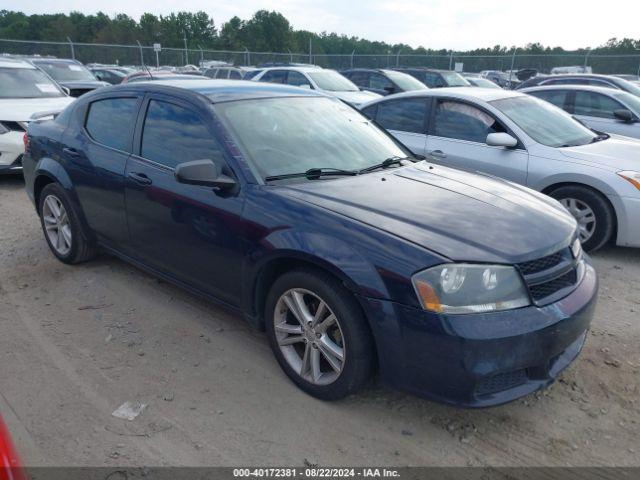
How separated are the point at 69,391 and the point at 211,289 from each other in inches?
39.8

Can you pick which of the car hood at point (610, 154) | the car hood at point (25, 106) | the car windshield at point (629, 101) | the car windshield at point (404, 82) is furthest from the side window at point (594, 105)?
the car hood at point (25, 106)

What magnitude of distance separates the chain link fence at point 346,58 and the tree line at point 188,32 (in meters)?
30.4

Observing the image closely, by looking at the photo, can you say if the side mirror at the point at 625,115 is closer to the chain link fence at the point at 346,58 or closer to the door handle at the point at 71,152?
the door handle at the point at 71,152

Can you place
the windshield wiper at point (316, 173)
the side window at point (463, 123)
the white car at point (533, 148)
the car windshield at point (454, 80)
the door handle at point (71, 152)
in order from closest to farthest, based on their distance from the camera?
the windshield wiper at point (316, 173) → the door handle at point (71, 152) → the white car at point (533, 148) → the side window at point (463, 123) → the car windshield at point (454, 80)

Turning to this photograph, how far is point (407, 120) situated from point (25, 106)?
19.4ft

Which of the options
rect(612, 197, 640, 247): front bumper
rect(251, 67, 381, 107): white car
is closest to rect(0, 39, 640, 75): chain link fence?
rect(251, 67, 381, 107): white car

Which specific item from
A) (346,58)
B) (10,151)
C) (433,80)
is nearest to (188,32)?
(346,58)

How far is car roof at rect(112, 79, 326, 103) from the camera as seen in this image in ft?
12.0

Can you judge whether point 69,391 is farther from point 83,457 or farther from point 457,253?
point 457,253

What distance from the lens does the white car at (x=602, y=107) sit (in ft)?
26.1

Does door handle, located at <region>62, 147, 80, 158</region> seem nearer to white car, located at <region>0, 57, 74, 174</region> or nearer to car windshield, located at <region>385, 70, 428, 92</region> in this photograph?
white car, located at <region>0, 57, 74, 174</region>

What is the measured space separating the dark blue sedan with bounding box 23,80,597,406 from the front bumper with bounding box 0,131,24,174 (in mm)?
3777

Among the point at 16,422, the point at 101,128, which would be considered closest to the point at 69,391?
the point at 16,422

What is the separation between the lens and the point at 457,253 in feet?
8.27
